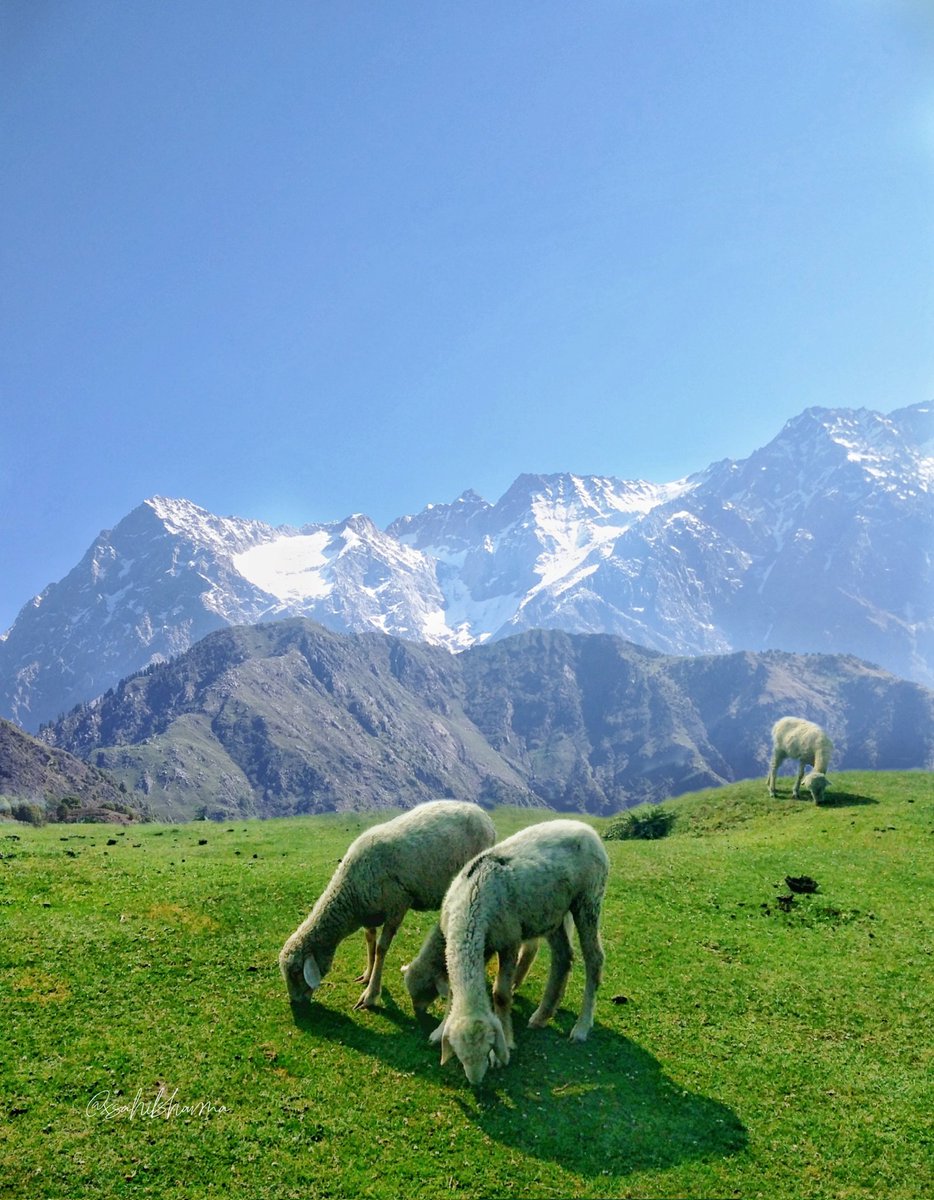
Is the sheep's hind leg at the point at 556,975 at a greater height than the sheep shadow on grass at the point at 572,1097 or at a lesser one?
greater

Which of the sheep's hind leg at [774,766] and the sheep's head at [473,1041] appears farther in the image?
the sheep's hind leg at [774,766]

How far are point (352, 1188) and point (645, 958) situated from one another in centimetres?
1112

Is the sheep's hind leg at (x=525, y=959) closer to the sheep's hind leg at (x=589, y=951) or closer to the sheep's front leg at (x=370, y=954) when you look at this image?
the sheep's hind leg at (x=589, y=951)

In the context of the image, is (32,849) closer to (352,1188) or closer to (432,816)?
(432,816)

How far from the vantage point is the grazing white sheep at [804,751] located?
4128 cm

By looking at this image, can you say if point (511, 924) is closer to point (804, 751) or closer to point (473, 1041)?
point (473, 1041)

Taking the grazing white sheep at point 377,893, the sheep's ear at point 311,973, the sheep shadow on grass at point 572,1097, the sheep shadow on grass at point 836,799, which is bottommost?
the sheep shadow on grass at point 572,1097

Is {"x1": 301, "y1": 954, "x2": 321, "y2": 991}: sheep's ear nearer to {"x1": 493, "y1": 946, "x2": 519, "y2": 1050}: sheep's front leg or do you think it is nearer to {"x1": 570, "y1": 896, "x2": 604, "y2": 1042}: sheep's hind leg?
{"x1": 493, "y1": 946, "x2": 519, "y2": 1050}: sheep's front leg

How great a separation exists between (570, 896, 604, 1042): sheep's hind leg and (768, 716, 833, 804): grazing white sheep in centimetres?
2878

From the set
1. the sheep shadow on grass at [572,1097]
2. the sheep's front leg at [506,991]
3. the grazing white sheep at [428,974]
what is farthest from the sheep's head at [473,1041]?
the grazing white sheep at [428,974]

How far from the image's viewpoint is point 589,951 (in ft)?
56.1

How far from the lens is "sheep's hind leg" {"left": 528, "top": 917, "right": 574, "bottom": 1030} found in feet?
55.0

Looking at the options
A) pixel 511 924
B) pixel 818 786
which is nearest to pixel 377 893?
pixel 511 924

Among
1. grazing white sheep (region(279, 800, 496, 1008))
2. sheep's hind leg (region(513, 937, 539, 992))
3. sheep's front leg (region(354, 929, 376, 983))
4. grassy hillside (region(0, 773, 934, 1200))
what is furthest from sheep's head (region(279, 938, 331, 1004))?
sheep's hind leg (region(513, 937, 539, 992))
